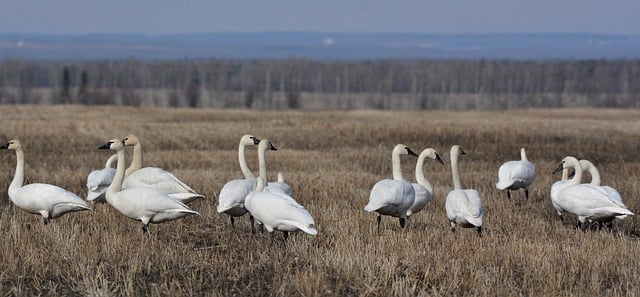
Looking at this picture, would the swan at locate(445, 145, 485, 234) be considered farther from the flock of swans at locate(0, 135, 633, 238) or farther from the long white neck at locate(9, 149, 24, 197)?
the long white neck at locate(9, 149, 24, 197)

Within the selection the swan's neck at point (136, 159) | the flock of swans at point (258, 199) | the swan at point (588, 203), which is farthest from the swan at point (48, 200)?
the swan at point (588, 203)

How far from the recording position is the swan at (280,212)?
923 centimetres

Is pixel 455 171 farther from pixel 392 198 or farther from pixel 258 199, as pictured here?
pixel 258 199

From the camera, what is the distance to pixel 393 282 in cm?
764

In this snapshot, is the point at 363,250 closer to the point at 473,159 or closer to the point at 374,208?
the point at 374,208

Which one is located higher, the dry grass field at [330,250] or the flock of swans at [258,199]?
the flock of swans at [258,199]

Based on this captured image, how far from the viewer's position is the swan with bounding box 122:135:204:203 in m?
11.3

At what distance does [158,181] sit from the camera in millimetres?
11594

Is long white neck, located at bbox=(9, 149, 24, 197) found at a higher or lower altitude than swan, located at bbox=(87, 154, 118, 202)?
higher

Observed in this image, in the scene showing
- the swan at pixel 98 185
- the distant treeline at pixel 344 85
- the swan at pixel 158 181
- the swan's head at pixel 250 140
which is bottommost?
the distant treeline at pixel 344 85

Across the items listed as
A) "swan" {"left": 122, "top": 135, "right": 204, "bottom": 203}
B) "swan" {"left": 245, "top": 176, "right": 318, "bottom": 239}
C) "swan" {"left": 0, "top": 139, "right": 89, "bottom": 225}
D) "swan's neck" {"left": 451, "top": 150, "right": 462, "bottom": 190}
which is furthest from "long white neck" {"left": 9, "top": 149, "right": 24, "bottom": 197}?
"swan's neck" {"left": 451, "top": 150, "right": 462, "bottom": 190}

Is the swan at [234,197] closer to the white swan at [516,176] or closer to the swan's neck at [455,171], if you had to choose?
the swan's neck at [455,171]

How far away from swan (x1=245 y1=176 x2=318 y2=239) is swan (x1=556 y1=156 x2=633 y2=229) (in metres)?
3.58

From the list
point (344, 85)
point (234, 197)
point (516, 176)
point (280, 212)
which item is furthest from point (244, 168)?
point (344, 85)
